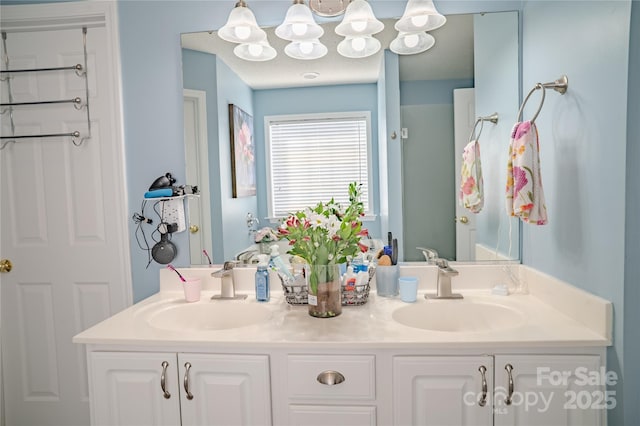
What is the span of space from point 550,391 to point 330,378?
0.66 m

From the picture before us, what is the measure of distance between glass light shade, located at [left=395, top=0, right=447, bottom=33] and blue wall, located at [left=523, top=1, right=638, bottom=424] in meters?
0.39

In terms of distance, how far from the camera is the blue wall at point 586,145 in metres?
1.08

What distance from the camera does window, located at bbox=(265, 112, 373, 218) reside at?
5.92 feet

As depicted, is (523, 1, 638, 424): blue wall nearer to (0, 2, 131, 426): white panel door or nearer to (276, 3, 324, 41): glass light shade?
(276, 3, 324, 41): glass light shade

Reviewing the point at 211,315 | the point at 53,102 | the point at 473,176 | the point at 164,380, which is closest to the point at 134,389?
the point at 164,380

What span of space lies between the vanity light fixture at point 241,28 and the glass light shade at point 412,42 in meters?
0.58

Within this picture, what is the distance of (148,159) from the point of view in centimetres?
182

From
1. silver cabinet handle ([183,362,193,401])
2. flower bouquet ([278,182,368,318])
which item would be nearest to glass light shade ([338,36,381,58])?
flower bouquet ([278,182,368,318])

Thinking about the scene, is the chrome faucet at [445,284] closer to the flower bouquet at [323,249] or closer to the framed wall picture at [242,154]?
the flower bouquet at [323,249]

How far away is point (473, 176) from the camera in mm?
1685

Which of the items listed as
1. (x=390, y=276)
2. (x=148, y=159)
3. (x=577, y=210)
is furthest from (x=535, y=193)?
(x=148, y=159)

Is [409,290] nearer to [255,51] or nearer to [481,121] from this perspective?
[481,121]

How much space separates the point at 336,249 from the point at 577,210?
2.66 ft

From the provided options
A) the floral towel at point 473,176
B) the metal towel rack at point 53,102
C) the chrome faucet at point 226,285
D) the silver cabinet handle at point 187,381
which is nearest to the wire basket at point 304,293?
the chrome faucet at point 226,285
